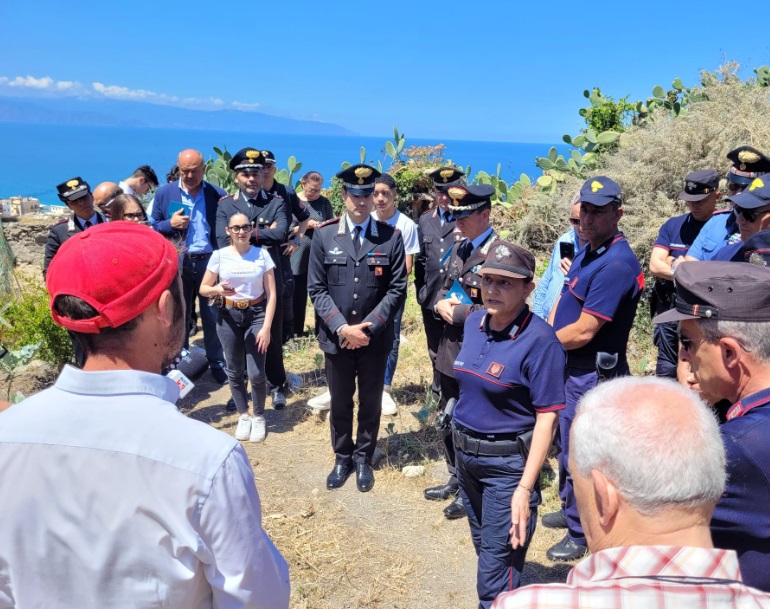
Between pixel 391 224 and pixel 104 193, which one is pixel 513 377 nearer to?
pixel 391 224

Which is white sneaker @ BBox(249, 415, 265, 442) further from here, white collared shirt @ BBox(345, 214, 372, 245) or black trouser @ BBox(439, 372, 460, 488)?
white collared shirt @ BBox(345, 214, 372, 245)

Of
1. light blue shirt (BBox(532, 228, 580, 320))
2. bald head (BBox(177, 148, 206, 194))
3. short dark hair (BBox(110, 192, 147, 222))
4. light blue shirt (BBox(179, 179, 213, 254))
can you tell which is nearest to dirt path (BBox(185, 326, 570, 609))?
light blue shirt (BBox(532, 228, 580, 320))

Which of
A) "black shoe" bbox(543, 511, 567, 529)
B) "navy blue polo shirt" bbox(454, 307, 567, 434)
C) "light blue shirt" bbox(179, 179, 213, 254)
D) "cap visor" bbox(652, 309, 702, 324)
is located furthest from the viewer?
"light blue shirt" bbox(179, 179, 213, 254)

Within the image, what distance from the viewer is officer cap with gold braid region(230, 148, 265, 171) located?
550 centimetres

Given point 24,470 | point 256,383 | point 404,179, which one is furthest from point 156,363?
point 404,179

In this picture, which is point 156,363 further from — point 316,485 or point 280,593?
point 316,485

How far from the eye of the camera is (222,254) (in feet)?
15.7

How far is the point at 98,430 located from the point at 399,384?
4.89 meters

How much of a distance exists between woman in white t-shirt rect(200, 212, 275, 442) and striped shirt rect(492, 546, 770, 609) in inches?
152

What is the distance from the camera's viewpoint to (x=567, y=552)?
11.4 feet

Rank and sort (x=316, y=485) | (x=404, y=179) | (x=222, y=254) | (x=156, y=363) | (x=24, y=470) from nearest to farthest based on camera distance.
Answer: (x=24, y=470), (x=156, y=363), (x=316, y=485), (x=222, y=254), (x=404, y=179)

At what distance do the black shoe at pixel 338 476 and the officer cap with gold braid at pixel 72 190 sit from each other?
10.3 feet

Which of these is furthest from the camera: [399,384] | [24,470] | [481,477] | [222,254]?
[399,384]

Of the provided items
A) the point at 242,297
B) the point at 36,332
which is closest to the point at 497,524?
the point at 242,297
